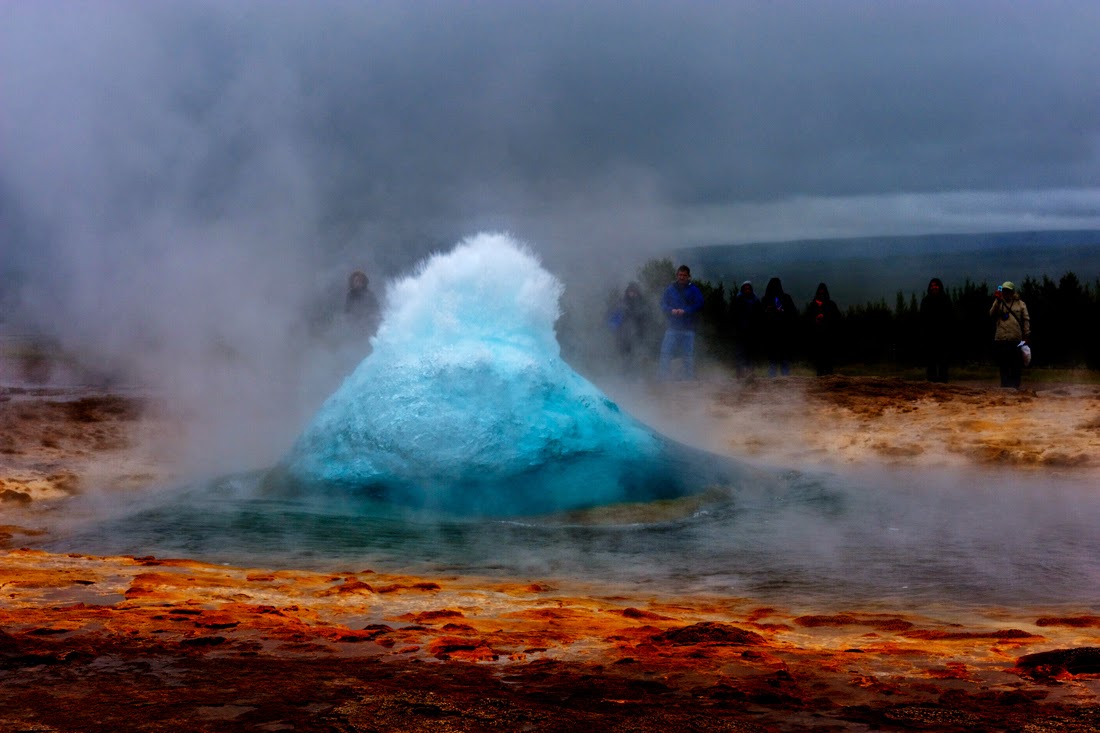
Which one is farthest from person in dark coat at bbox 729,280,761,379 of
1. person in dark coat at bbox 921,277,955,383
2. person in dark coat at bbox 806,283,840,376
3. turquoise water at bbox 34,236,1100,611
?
turquoise water at bbox 34,236,1100,611

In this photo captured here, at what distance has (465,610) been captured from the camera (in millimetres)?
4539

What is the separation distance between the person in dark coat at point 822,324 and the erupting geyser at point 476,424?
4.58 m

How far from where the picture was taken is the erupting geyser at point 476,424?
Answer: 279 inches

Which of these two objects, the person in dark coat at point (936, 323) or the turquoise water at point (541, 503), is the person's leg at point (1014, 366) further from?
the turquoise water at point (541, 503)

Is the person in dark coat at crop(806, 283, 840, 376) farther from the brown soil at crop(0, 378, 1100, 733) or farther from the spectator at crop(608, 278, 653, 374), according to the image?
the brown soil at crop(0, 378, 1100, 733)

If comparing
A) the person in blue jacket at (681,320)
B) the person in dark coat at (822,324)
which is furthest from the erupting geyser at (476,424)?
the person in dark coat at (822,324)

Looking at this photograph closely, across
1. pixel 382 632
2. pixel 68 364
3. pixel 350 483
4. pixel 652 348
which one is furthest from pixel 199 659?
pixel 68 364

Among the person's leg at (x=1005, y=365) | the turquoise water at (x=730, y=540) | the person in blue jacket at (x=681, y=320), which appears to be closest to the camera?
the turquoise water at (x=730, y=540)

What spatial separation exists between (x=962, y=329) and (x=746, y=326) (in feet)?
13.8

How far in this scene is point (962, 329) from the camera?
15.0 meters

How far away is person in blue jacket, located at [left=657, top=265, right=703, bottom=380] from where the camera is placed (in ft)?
35.8

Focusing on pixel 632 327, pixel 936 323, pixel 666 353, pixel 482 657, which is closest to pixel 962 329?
pixel 936 323

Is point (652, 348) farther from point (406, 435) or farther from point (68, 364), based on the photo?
point (68, 364)

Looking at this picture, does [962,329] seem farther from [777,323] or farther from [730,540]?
[730,540]
